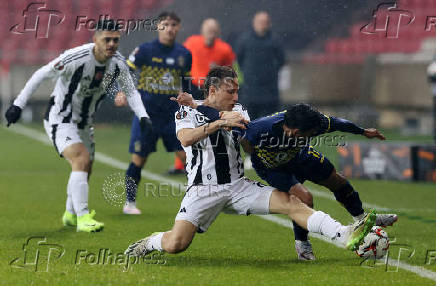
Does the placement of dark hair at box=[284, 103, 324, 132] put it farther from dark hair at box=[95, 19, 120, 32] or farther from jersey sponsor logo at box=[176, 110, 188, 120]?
dark hair at box=[95, 19, 120, 32]

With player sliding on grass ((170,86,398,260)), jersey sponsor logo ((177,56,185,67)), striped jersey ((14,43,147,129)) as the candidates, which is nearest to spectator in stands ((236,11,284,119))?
jersey sponsor logo ((177,56,185,67))

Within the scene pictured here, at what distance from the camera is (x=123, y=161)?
1324 centimetres

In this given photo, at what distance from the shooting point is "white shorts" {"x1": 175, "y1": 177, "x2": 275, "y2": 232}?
5691 mm

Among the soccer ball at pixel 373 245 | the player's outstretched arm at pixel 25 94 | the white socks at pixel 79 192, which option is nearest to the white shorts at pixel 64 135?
the white socks at pixel 79 192

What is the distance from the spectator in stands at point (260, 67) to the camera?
12.8 meters

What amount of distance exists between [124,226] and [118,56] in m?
1.51

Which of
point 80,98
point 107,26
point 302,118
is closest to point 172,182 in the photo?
point 80,98

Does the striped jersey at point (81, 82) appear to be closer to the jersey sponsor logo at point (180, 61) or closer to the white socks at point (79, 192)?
the white socks at point (79, 192)

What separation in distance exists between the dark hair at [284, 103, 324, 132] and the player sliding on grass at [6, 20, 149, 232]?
88.7 inches

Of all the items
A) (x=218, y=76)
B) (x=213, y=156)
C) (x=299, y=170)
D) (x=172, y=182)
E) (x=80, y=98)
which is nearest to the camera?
(x=218, y=76)

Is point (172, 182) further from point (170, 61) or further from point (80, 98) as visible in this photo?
point (80, 98)

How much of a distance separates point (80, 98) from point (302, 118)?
2.76m

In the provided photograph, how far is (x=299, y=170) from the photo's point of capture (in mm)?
6121

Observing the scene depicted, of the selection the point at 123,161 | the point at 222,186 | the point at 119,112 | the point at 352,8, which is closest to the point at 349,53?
the point at 352,8
